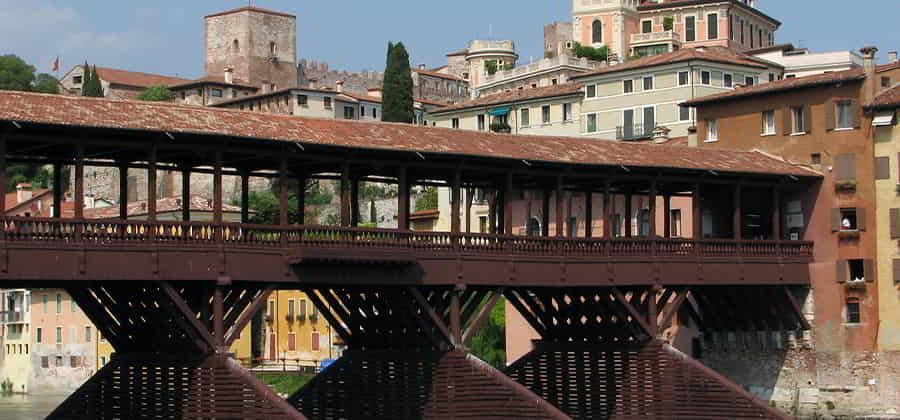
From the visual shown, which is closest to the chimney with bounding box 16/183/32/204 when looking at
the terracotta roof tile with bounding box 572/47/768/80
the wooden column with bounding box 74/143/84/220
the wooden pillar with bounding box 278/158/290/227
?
the terracotta roof tile with bounding box 572/47/768/80

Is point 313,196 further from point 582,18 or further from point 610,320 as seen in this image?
point 610,320

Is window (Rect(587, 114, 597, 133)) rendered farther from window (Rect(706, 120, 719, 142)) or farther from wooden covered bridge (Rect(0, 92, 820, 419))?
wooden covered bridge (Rect(0, 92, 820, 419))

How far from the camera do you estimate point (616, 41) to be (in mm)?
140500

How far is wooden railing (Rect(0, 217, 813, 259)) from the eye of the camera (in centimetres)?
3741

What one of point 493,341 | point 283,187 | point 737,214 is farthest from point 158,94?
point 283,187

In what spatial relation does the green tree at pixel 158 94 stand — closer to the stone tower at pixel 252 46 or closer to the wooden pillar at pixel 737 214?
the stone tower at pixel 252 46

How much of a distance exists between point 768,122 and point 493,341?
18.7 metres

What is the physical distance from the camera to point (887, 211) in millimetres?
53062

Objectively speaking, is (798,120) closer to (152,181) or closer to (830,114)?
(830,114)

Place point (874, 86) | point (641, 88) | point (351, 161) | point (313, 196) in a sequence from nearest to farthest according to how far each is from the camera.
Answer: point (351, 161) → point (874, 86) → point (641, 88) → point (313, 196)

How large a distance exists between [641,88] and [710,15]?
41847 mm

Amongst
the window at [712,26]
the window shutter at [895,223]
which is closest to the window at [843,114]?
the window shutter at [895,223]

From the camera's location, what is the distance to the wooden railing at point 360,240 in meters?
37.4

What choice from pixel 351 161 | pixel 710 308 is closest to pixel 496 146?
pixel 351 161
